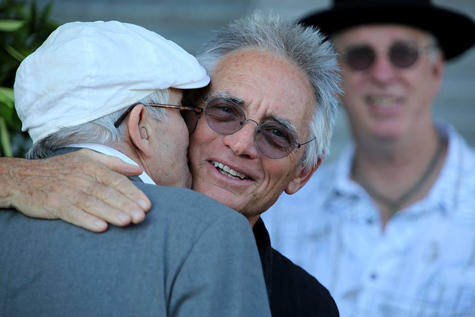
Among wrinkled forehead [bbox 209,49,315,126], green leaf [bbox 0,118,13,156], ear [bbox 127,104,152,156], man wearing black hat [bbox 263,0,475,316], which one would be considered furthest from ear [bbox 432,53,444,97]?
ear [bbox 127,104,152,156]

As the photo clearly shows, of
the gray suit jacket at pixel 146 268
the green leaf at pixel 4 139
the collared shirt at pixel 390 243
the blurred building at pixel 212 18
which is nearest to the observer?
the gray suit jacket at pixel 146 268

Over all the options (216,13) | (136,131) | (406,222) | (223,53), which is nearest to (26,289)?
(136,131)

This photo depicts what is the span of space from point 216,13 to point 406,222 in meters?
3.02

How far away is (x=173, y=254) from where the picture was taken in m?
1.62

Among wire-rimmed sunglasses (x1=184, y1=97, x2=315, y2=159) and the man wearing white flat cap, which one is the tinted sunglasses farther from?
the man wearing white flat cap

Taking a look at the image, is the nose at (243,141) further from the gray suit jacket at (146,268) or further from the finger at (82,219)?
the finger at (82,219)

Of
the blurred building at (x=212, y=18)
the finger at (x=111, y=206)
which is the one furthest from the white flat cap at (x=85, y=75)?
the blurred building at (x=212, y=18)

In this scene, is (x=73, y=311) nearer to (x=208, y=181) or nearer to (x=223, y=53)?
(x=208, y=181)

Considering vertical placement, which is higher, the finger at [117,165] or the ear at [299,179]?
the finger at [117,165]

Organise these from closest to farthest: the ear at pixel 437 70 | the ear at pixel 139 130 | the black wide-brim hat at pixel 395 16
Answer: the ear at pixel 139 130, the black wide-brim hat at pixel 395 16, the ear at pixel 437 70

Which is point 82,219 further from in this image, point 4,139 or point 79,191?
point 4,139

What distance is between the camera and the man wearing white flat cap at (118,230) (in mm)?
1607

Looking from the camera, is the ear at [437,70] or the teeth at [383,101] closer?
the teeth at [383,101]

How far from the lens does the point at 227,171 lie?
8.13 ft
